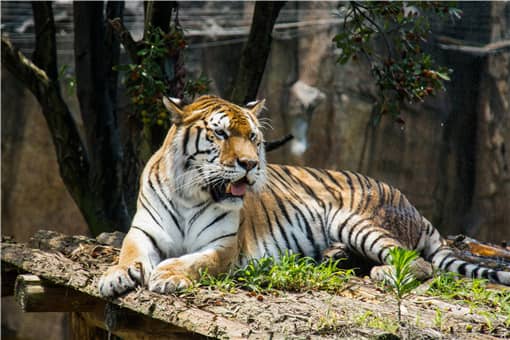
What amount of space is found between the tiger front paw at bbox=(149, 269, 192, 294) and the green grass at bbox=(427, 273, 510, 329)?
1.43 metres

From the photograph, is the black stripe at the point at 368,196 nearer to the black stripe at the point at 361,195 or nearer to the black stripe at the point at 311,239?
the black stripe at the point at 361,195

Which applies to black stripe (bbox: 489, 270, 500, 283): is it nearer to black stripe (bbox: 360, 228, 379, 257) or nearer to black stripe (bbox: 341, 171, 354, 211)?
black stripe (bbox: 360, 228, 379, 257)

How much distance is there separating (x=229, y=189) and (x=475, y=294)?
4.84ft

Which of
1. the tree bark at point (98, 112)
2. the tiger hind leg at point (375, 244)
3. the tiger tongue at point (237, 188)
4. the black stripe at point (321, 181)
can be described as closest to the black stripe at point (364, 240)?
the tiger hind leg at point (375, 244)

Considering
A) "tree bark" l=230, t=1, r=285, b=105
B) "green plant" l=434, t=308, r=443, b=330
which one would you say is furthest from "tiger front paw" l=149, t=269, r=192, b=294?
"tree bark" l=230, t=1, r=285, b=105

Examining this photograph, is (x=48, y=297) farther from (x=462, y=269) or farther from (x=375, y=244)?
(x=462, y=269)

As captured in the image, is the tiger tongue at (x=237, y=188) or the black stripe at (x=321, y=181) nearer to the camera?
the tiger tongue at (x=237, y=188)

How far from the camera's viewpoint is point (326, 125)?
34.0ft

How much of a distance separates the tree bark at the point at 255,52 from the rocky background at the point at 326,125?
12.2ft

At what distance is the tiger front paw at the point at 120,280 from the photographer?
4.25 m

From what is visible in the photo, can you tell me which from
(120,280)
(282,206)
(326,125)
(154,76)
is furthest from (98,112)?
(326,125)

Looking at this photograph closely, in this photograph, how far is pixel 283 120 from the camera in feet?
34.1

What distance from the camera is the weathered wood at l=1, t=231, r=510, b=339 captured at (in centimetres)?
357

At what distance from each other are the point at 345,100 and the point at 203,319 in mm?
6835
